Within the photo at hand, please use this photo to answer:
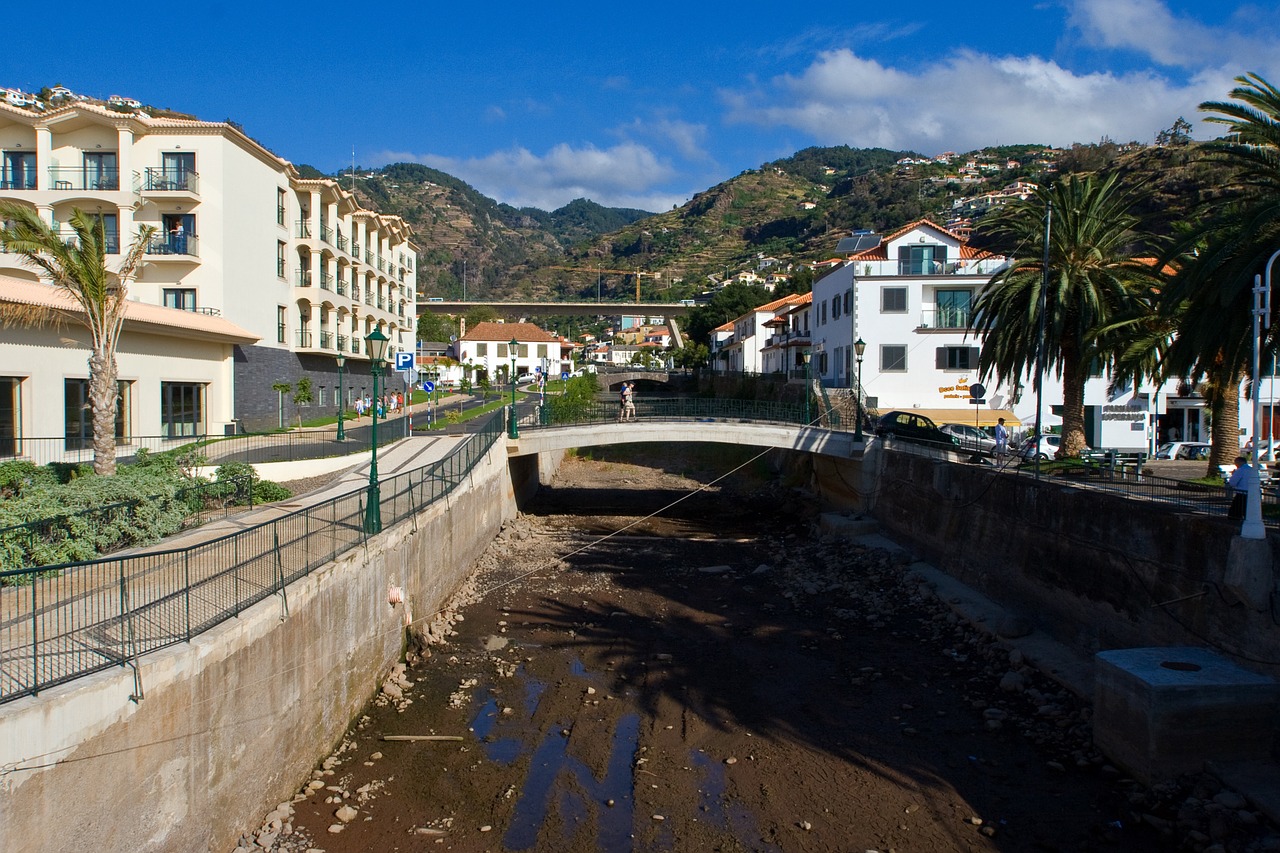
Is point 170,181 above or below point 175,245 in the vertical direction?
above

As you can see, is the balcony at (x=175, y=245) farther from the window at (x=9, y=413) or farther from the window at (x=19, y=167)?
the window at (x=9, y=413)

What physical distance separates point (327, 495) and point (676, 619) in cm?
1010

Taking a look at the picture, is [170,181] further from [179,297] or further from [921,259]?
[921,259]

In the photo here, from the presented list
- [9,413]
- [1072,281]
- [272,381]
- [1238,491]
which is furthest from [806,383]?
[9,413]

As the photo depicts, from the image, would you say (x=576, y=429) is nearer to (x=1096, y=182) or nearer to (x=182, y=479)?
(x=182, y=479)

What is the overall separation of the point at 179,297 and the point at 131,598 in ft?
101

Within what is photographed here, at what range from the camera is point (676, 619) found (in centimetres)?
2189

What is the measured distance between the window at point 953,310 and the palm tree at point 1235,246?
2426 centimetres

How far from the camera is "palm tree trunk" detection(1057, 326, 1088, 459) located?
26250mm

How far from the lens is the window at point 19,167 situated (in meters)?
36.6

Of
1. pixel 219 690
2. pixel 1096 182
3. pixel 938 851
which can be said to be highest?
pixel 1096 182

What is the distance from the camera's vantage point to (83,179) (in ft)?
119

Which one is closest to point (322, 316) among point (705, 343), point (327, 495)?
point (327, 495)

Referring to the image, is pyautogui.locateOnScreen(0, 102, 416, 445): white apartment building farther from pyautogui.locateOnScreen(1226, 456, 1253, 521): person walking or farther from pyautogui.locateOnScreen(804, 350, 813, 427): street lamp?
pyautogui.locateOnScreen(1226, 456, 1253, 521): person walking
